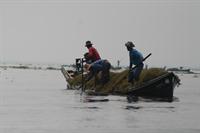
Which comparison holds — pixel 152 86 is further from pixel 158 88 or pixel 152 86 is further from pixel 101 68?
pixel 101 68

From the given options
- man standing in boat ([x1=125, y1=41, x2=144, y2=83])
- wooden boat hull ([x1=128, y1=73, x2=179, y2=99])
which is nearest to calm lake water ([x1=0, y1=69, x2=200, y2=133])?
wooden boat hull ([x1=128, y1=73, x2=179, y2=99])

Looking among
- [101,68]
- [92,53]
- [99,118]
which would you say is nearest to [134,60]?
[101,68]

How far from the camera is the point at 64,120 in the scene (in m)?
17.6

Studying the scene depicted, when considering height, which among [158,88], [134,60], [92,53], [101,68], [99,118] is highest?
[92,53]

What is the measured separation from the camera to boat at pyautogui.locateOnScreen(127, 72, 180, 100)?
92.5 feet

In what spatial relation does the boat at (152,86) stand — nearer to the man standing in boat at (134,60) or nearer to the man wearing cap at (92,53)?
the man standing in boat at (134,60)

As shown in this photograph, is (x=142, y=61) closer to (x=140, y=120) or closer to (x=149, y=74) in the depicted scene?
(x=149, y=74)

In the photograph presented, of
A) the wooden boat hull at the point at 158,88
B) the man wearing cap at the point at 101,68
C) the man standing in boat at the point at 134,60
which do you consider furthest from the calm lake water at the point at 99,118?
the man wearing cap at the point at 101,68

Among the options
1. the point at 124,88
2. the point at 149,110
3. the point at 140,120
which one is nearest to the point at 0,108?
the point at 149,110

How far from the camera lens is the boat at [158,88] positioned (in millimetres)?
28188

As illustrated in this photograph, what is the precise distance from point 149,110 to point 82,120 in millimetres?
3945

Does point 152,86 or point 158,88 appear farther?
point 152,86

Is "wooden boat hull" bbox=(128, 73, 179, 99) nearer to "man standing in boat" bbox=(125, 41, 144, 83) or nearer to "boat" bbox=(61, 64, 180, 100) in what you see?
"boat" bbox=(61, 64, 180, 100)

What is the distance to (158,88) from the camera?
2864cm
